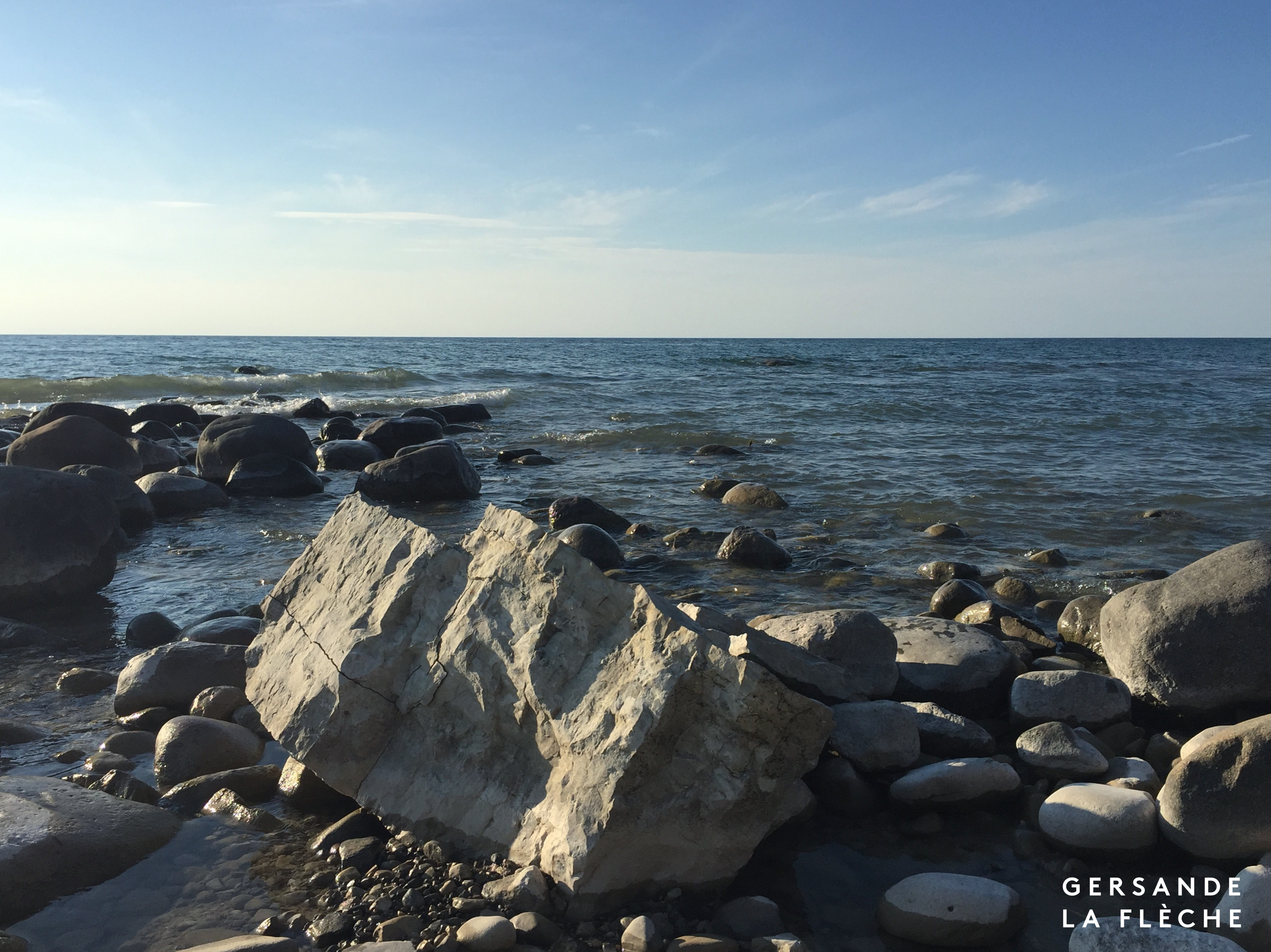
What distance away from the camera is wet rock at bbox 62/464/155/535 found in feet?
28.6

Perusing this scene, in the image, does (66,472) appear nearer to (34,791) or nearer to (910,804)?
(34,791)

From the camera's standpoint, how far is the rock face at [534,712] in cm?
298

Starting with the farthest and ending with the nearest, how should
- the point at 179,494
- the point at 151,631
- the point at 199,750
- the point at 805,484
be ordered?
the point at 805,484, the point at 179,494, the point at 151,631, the point at 199,750

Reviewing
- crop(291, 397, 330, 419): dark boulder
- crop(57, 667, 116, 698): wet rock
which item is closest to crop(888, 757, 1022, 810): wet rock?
crop(57, 667, 116, 698): wet rock

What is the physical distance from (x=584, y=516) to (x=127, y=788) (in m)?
5.58

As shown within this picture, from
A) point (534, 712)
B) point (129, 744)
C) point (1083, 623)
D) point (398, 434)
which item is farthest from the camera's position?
point (398, 434)

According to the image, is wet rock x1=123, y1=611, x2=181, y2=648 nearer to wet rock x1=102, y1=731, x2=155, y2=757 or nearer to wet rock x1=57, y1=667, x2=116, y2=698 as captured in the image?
wet rock x1=57, y1=667, x2=116, y2=698

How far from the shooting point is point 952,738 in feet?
13.6

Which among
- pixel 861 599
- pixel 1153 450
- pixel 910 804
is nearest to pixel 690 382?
pixel 1153 450

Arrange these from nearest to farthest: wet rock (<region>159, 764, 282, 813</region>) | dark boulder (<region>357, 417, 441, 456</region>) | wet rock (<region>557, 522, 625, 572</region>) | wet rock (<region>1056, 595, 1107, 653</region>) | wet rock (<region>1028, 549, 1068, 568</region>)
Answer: wet rock (<region>159, 764, 282, 813</region>) < wet rock (<region>1056, 595, 1107, 653</region>) < wet rock (<region>557, 522, 625, 572</region>) < wet rock (<region>1028, 549, 1068, 568</region>) < dark boulder (<region>357, 417, 441, 456</region>)

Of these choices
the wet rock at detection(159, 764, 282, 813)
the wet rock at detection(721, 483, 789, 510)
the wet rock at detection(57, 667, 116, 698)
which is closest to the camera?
the wet rock at detection(159, 764, 282, 813)

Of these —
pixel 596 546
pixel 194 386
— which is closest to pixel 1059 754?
pixel 596 546

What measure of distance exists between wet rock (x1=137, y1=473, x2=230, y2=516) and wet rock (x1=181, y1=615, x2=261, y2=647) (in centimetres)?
464

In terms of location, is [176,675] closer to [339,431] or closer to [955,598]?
[955,598]
